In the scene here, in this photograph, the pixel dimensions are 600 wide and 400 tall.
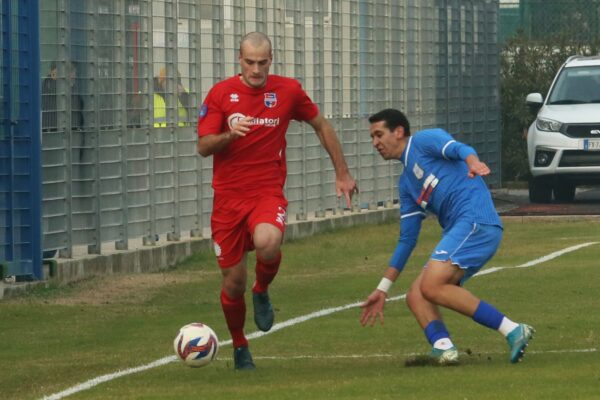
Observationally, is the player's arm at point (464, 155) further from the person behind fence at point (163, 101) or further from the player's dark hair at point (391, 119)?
the person behind fence at point (163, 101)

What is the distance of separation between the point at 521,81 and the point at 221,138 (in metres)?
23.8

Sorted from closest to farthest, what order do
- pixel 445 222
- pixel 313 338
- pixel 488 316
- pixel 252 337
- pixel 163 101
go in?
pixel 488 316 < pixel 445 222 < pixel 313 338 < pixel 252 337 < pixel 163 101

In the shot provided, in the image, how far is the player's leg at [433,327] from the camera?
11.1 metres

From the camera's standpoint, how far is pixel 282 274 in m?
18.6

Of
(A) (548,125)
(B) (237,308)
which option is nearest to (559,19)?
(A) (548,125)

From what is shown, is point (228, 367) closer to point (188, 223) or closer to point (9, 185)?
point (9, 185)

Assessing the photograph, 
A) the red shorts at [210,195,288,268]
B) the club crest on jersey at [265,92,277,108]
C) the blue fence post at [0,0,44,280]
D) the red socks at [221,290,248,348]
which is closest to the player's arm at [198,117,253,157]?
the club crest on jersey at [265,92,277,108]

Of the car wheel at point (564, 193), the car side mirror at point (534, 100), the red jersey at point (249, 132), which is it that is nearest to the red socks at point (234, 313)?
the red jersey at point (249, 132)

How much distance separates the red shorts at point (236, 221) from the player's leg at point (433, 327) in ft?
2.91

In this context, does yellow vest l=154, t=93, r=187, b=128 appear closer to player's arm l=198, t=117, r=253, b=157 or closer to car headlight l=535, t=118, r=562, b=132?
player's arm l=198, t=117, r=253, b=157

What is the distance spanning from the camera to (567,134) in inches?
1090

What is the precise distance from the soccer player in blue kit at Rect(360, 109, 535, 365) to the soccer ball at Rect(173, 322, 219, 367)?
91 cm

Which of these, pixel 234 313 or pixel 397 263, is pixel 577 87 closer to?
pixel 397 263

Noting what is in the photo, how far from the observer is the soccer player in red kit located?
11383mm
